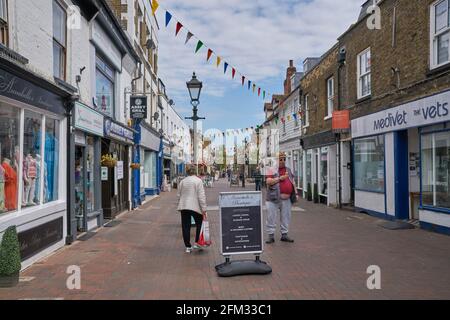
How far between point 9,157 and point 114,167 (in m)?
7.31

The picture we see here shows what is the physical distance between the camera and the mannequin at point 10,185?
7.35 metres

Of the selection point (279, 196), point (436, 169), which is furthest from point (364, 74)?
point (279, 196)

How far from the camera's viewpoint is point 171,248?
945 cm

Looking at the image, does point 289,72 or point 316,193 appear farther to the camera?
point 289,72

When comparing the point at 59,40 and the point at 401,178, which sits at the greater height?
the point at 59,40

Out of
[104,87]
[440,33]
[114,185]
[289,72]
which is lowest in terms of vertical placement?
[114,185]

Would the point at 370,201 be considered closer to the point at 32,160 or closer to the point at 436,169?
the point at 436,169

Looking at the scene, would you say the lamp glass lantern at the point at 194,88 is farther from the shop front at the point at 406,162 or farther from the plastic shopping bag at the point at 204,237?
the shop front at the point at 406,162

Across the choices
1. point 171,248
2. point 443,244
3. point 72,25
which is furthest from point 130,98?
point 443,244

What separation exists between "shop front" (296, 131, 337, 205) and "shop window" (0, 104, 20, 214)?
1355cm

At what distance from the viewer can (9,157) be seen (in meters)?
7.44

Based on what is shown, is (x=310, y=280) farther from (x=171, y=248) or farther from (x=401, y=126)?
(x=401, y=126)

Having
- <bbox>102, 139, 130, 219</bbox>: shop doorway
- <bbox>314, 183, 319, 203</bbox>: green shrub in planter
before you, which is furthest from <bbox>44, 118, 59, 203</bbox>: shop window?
<bbox>314, 183, 319, 203</bbox>: green shrub in planter

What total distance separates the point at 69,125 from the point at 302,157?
696 inches
